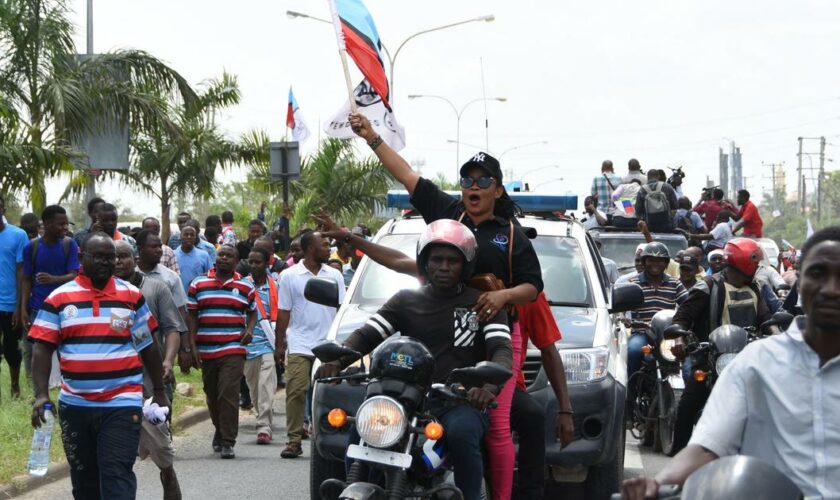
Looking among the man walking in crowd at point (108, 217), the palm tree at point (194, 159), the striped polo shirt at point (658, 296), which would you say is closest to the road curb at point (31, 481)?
the man walking in crowd at point (108, 217)

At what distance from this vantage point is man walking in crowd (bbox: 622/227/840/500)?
3.52 metres

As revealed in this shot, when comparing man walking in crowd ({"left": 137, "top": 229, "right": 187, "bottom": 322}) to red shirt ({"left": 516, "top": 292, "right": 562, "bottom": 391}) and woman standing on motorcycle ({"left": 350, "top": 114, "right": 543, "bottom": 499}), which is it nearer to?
woman standing on motorcycle ({"left": 350, "top": 114, "right": 543, "bottom": 499})

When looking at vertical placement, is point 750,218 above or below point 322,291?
above

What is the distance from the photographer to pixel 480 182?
22.4 ft

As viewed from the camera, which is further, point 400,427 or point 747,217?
point 747,217

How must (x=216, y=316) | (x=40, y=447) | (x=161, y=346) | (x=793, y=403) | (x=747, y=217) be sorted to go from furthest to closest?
(x=747, y=217) → (x=216, y=316) → (x=161, y=346) → (x=40, y=447) → (x=793, y=403)

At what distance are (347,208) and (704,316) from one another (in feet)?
84.7

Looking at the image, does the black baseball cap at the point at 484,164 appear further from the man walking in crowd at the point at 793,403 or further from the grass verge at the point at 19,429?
the grass verge at the point at 19,429

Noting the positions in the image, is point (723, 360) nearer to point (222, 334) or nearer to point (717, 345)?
point (717, 345)

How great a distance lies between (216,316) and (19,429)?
1.86 m

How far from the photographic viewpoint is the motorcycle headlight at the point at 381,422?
204 inches

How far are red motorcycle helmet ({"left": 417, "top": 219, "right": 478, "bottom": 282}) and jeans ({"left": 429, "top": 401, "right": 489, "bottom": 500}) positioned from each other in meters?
0.67

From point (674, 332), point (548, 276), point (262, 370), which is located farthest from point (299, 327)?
point (674, 332)

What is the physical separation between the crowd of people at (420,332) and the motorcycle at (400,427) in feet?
0.58
